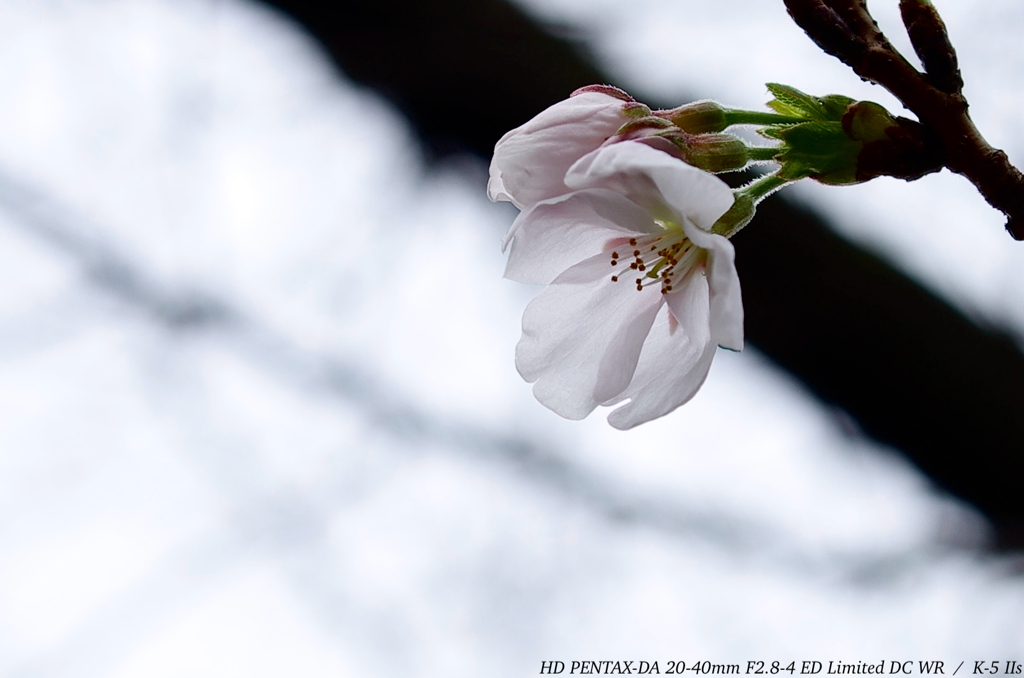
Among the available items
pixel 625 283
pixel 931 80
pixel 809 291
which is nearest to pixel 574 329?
pixel 625 283

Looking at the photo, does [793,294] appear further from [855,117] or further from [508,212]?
[855,117]

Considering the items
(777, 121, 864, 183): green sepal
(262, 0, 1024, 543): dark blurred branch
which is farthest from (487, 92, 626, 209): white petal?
(262, 0, 1024, 543): dark blurred branch

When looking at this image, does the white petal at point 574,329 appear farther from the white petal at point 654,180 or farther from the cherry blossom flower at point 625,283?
the white petal at point 654,180

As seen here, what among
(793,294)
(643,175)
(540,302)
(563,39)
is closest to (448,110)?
(563,39)

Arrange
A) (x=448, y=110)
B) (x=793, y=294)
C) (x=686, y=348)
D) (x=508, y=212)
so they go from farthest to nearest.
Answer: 1. (x=508, y=212)
2. (x=448, y=110)
3. (x=793, y=294)
4. (x=686, y=348)

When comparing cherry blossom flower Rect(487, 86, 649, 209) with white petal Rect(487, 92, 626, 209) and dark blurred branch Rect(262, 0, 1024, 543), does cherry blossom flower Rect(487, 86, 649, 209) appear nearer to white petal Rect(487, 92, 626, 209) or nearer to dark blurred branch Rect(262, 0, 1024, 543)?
white petal Rect(487, 92, 626, 209)
